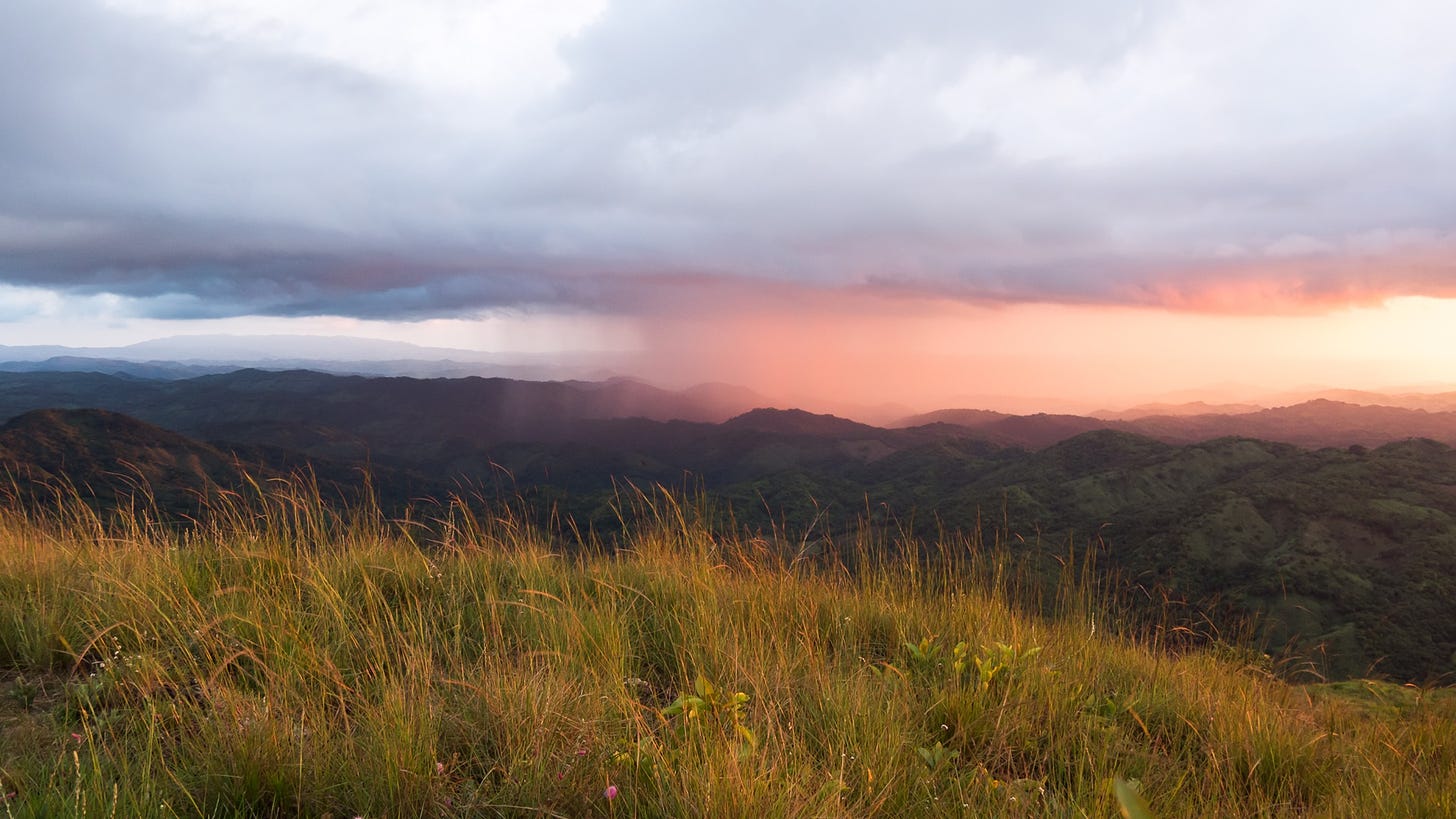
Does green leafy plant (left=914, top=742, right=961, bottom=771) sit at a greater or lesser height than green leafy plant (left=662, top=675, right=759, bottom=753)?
lesser

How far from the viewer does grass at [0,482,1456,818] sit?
2.53m

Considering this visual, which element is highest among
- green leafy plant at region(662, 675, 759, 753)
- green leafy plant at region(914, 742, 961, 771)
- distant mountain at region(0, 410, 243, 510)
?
green leafy plant at region(662, 675, 759, 753)

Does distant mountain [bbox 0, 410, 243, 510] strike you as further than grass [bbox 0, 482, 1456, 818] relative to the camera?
Yes

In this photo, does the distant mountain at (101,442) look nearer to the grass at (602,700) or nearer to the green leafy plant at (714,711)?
the grass at (602,700)

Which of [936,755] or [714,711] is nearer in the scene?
[936,755]

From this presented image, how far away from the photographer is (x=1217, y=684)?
4840mm

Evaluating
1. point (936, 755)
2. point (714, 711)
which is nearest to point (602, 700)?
point (714, 711)

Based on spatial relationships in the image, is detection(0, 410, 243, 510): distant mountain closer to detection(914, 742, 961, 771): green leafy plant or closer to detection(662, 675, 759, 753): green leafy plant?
detection(662, 675, 759, 753): green leafy plant

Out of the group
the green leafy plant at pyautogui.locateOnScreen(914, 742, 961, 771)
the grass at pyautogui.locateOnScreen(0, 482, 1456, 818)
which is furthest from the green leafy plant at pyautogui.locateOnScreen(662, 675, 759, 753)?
the green leafy plant at pyautogui.locateOnScreen(914, 742, 961, 771)

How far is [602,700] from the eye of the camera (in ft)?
10.3

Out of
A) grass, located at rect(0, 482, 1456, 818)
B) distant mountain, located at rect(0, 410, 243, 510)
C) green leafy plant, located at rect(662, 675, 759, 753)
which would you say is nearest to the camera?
grass, located at rect(0, 482, 1456, 818)

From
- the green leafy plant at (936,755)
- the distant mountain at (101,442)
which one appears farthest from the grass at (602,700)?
the distant mountain at (101,442)

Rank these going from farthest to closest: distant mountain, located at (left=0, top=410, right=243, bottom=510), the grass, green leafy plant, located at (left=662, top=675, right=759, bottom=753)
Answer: distant mountain, located at (left=0, top=410, right=243, bottom=510)
green leafy plant, located at (left=662, top=675, right=759, bottom=753)
the grass

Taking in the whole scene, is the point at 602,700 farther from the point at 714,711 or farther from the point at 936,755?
the point at 936,755
